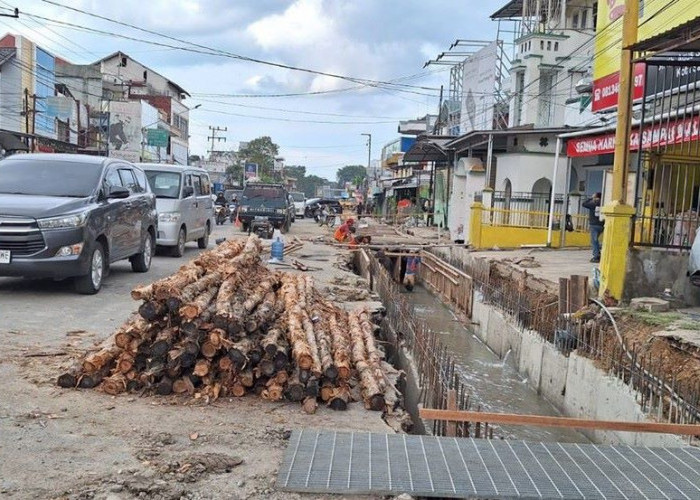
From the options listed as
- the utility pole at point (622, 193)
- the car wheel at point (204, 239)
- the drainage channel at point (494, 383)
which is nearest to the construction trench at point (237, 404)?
the drainage channel at point (494, 383)

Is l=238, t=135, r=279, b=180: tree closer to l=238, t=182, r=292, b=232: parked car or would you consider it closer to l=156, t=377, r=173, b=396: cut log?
l=238, t=182, r=292, b=232: parked car

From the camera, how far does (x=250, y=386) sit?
5.14m

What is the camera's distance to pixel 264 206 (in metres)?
25.9

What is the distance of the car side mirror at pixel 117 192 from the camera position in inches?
353

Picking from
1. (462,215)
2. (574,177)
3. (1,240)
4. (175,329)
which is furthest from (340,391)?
(462,215)

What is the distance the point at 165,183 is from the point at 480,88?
2005 centimetres

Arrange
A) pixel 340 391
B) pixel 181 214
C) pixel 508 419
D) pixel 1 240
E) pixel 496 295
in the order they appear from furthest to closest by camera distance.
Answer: pixel 181 214, pixel 496 295, pixel 1 240, pixel 340 391, pixel 508 419

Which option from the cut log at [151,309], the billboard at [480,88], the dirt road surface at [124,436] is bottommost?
the dirt road surface at [124,436]

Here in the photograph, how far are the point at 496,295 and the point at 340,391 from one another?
8.33 metres

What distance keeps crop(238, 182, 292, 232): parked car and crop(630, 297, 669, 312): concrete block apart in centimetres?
1786

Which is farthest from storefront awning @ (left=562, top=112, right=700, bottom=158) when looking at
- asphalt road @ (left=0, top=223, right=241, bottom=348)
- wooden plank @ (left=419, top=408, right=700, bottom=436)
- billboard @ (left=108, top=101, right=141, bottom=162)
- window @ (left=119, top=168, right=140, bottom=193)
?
billboard @ (left=108, top=101, right=141, bottom=162)

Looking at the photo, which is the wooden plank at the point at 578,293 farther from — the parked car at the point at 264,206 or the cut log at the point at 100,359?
the parked car at the point at 264,206

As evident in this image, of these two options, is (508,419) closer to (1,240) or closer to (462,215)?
(1,240)

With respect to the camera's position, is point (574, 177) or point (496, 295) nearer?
point (496, 295)
